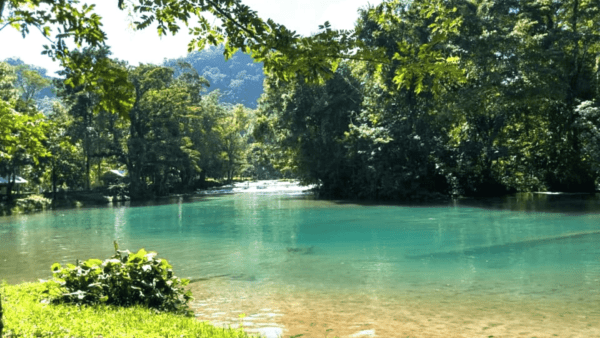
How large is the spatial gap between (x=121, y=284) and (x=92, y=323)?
1621 mm

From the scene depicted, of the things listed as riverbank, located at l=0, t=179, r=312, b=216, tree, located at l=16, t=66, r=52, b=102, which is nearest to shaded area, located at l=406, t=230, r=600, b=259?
riverbank, located at l=0, t=179, r=312, b=216

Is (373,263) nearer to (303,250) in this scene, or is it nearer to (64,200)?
(303,250)

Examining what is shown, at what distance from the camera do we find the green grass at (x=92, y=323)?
5.58 m

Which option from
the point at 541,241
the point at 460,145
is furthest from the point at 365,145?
the point at 541,241

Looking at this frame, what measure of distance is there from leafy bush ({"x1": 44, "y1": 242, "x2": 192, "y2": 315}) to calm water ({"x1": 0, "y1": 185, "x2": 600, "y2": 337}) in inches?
52.7

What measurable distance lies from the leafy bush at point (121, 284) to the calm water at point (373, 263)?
1.34 meters

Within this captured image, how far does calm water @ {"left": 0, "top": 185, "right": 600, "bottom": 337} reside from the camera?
8.82 meters

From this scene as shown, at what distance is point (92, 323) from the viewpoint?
608 cm

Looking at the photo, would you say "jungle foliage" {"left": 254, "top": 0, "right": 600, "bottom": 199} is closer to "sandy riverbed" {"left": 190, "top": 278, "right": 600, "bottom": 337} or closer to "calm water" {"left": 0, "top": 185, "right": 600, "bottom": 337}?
"calm water" {"left": 0, "top": 185, "right": 600, "bottom": 337}

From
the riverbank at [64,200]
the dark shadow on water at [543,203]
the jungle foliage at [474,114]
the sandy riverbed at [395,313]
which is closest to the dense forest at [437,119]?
the jungle foliage at [474,114]

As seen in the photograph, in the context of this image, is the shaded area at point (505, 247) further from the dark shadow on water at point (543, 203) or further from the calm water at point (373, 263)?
the dark shadow on water at point (543, 203)

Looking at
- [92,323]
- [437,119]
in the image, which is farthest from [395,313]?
[437,119]

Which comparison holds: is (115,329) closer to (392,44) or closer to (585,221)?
(585,221)

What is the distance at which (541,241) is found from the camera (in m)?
17.6
